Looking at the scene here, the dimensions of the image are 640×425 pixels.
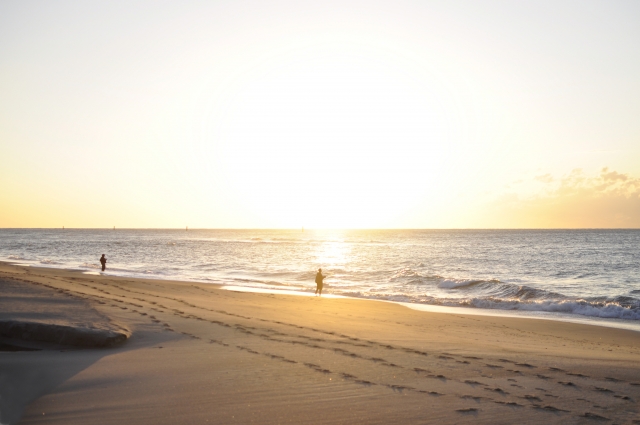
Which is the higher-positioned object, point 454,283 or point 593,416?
point 593,416

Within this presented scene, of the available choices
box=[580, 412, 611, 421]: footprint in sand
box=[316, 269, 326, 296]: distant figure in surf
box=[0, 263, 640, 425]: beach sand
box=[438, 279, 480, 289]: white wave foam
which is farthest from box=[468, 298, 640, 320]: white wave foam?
box=[580, 412, 611, 421]: footprint in sand

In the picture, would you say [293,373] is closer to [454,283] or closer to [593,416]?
[593,416]

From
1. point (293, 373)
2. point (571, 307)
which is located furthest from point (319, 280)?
point (293, 373)

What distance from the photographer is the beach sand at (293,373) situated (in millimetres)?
6684

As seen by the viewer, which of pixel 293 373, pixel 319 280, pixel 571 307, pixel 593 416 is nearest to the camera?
pixel 593 416

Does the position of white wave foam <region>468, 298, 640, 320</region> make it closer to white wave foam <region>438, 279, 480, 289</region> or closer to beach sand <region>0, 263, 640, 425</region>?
white wave foam <region>438, 279, 480, 289</region>

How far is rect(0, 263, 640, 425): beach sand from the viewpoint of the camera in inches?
263

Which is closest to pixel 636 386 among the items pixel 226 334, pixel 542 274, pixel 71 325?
pixel 226 334

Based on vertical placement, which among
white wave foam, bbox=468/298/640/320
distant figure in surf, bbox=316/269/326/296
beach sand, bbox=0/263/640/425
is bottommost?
white wave foam, bbox=468/298/640/320

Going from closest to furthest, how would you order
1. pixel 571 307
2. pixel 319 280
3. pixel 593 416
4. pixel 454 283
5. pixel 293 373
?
pixel 593 416 < pixel 293 373 < pixel 571 307 < pixel 319 280 < pixel 454 283

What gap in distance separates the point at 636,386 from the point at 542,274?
35962 mm

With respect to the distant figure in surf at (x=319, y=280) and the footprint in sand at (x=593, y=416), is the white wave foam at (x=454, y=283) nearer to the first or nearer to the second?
the distant figure in surf at (x=319, y=280)

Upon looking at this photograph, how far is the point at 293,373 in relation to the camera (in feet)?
28.0

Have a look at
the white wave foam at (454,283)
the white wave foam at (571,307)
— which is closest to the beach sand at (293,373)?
the white wave foam at (571,307)
